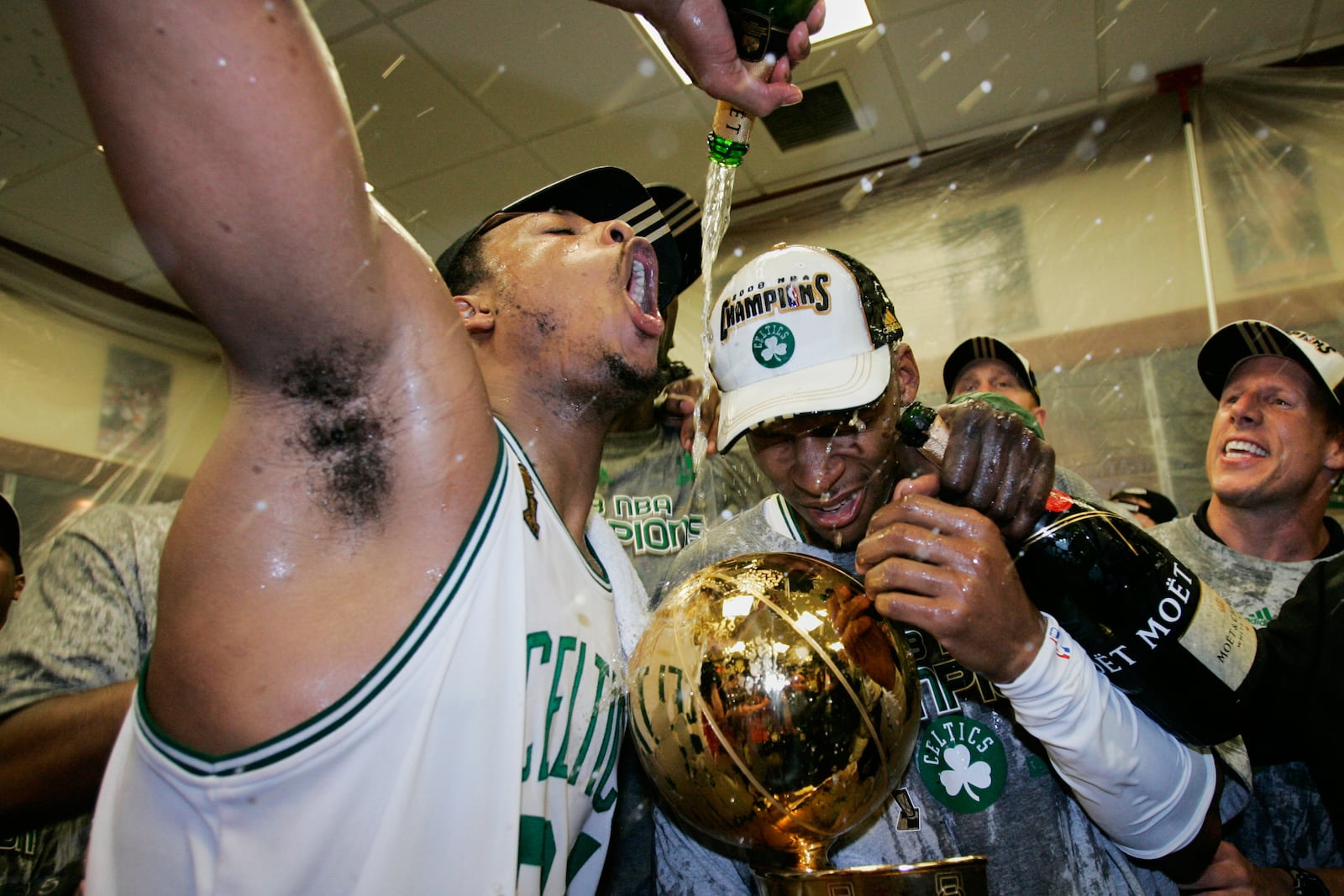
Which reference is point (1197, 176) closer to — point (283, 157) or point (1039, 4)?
point (1039, 4)

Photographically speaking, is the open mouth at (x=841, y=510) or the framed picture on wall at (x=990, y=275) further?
the framed picture on wall at (x=990, y=275)

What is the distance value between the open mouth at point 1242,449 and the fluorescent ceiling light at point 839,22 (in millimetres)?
2668

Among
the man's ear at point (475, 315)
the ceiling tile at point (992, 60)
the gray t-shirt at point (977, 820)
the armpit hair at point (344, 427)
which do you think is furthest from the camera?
the ceiling tile at point (992, 60)

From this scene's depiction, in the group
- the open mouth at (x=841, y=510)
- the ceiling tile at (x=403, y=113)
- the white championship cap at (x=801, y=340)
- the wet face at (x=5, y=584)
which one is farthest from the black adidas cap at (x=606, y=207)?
the ceiling tile at (x=403, y=113)

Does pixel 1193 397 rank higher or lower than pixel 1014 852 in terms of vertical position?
higher

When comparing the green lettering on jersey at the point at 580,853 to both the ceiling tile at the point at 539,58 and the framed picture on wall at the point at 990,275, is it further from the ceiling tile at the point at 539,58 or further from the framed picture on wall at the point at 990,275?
the framed picture on wall at the point at 990,275

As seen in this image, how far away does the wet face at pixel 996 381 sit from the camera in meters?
3.86

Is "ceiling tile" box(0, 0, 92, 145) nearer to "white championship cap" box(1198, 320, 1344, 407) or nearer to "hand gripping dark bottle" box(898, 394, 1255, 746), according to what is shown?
"hand gripping dark bottle" box(898, 394, 1255, 746)

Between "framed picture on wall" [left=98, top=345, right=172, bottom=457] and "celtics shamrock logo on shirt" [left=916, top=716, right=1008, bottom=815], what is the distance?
6450mm

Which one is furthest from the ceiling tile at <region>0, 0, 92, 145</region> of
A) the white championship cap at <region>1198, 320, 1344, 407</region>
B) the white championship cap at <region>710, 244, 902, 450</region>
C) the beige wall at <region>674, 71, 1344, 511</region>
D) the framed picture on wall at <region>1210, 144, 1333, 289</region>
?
the framed picture on wall at <region>1210, 144, 1333, 289</region>

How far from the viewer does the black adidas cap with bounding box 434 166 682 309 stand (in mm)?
1999

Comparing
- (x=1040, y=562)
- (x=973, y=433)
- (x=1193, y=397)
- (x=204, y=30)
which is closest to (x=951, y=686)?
(x=1040, y=562)

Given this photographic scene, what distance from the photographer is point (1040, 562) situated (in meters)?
1.33

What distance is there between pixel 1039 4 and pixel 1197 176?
1.38 metres
